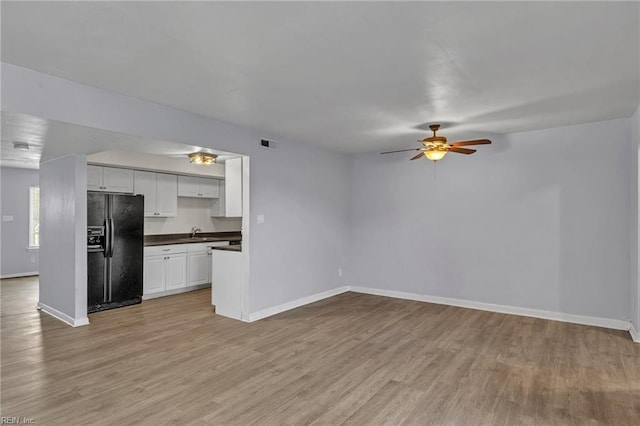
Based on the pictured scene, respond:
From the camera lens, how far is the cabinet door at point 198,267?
22.3 ft

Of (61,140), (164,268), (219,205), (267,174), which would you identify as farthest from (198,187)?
(61,140)

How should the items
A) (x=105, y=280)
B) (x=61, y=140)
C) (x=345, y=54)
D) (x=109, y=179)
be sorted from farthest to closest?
(x=109, y=179)
(x=105, y=280)
(x=61, y=140)
(x=345, y=54)

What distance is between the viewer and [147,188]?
6.66 meters

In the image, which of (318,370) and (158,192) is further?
(158,192)

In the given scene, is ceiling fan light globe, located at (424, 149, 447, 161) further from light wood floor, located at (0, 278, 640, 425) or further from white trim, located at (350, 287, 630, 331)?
white trim, located at (350, 287, 630, 331)

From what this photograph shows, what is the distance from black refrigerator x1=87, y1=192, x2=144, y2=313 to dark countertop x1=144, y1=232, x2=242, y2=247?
1.59 ft

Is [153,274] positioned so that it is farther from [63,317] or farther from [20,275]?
[20,275]

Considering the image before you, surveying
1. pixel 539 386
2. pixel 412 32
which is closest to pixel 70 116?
pixel 412 32

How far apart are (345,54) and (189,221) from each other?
592 cm

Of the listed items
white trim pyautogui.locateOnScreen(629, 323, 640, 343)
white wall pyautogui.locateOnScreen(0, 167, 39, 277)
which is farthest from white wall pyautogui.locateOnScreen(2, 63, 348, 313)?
white wall pyautogui.locateOnScreen(0, 167, 39, 277)

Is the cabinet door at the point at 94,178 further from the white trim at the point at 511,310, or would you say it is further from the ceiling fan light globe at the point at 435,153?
the ceiling fan light globe at the point at 435,153

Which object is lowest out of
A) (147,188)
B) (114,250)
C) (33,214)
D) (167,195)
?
(114,250)

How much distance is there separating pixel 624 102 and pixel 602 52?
164 cm

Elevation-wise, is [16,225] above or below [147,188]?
below
